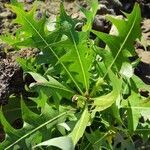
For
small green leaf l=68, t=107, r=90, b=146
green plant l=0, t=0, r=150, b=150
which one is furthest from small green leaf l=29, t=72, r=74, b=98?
small green leaf l=68, t=107, r=90, b=146

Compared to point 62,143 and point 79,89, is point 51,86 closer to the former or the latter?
point 79,89

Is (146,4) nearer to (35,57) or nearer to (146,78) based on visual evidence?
(146,78)

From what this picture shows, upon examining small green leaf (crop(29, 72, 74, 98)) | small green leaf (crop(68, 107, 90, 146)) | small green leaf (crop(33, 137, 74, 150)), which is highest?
Result: small green leaf (crop(29, 72, 74, 98))

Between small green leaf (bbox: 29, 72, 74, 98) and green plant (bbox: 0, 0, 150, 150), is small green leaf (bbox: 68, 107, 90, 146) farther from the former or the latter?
small green leaf (bbox: 29, 72, 74, 98)

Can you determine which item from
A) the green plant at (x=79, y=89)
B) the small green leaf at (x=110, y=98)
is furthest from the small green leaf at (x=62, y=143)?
the small green leaf at (x=110, y=98)

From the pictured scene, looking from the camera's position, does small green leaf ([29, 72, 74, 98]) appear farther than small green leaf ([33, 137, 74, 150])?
Yes

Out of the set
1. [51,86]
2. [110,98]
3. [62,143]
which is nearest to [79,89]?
[51,86]

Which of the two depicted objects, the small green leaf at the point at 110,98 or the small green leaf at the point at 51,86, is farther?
the small green leaf at the point at 51,86

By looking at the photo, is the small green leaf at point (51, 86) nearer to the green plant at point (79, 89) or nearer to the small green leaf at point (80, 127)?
the green plant at point (79, 89)
